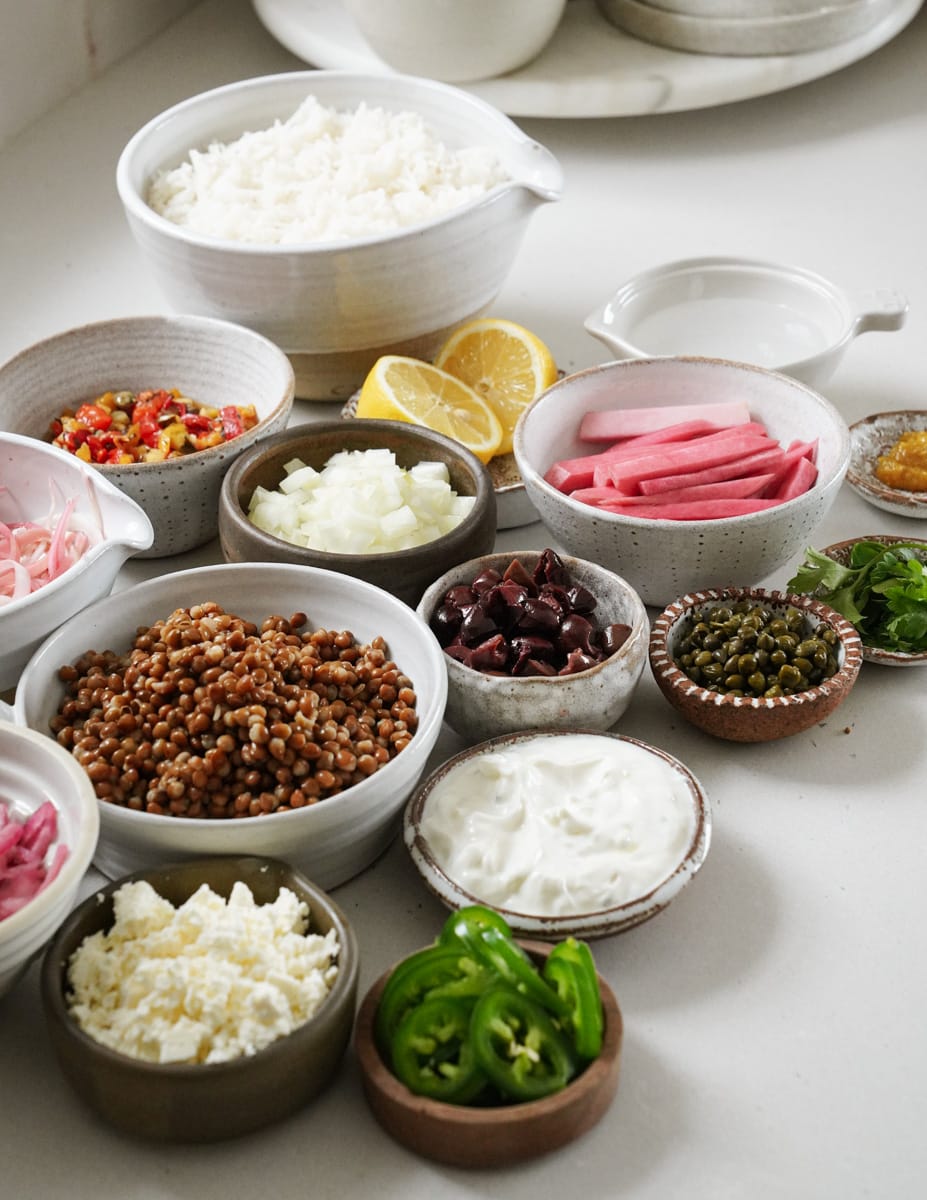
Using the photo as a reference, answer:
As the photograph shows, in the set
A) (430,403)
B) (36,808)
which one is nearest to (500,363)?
(430,403)

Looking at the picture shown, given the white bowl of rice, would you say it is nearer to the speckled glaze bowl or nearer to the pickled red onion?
the pickled red onion

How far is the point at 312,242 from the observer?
93.9 inches

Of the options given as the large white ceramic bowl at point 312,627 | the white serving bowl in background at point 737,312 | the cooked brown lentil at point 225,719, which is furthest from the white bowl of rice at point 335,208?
the cooked brown lentil at point 225,719

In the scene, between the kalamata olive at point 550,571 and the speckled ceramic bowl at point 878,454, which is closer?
the kalamata olive at point 550,571

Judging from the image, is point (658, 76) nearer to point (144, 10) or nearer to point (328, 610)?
point (144, 10)

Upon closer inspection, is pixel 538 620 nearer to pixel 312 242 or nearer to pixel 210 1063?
pixel 210 1063

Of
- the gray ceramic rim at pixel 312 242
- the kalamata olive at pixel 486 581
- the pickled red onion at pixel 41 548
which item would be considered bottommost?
the kalamata olive at pixel 486 581

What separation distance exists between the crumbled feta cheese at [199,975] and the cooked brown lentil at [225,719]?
0.15 m

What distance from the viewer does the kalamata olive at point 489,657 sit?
71.9 inches

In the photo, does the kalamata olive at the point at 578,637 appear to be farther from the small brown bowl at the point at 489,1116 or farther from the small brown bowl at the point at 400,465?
the small brown bowl at the point at 489,1116

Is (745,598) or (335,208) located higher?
(335,208)

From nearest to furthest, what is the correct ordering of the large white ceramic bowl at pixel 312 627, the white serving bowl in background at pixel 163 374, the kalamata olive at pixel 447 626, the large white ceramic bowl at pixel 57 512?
the large white ceramic bowl at pixel 312 627 → the large white ceramic bowl at pixel 57 512 → the kalamata olive at pixel 447 626 → the white serving bowl in background at pixel 163 374

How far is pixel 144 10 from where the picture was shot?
3.91 metres

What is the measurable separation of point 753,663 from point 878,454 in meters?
0.72
